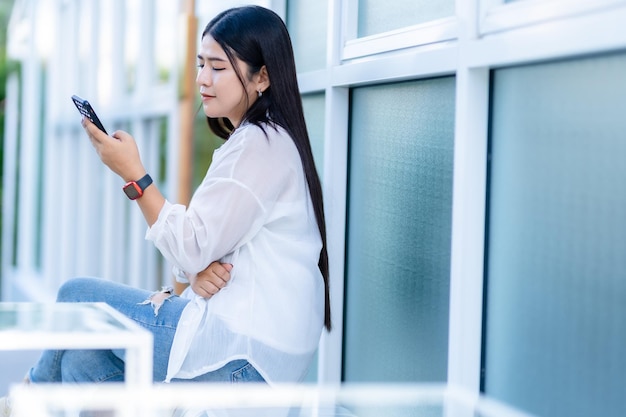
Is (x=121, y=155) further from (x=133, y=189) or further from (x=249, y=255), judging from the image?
(x=249, y=255)

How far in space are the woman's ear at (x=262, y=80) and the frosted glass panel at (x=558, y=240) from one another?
0.59 metres

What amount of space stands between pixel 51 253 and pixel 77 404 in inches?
262

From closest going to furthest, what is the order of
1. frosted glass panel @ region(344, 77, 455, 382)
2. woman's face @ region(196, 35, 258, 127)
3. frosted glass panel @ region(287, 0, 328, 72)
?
frosted glass panel @ region(344, 77, 455, 382) → woman's face @ region(196, 35, 258, 127) → frosted glass panel @ region(287, 0, 328, 72)

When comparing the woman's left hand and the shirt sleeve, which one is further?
the woman's left hand

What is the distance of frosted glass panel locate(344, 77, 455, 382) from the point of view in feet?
7.59

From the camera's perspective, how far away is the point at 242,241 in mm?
2252

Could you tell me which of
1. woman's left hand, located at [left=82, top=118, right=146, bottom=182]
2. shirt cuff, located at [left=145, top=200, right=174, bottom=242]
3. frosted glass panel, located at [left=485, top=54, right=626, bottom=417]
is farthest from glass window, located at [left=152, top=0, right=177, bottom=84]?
frosted glass panel, located at [left=485, top=54, right=626, bottom=417]

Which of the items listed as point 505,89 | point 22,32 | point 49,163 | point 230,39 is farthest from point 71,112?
point 505,89

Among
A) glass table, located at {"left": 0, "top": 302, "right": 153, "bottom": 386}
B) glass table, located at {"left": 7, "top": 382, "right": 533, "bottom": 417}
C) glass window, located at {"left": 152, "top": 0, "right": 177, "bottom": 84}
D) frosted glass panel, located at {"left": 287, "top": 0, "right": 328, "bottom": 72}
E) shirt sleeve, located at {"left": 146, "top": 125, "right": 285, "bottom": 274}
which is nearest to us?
glass table, located at {"left": 7, "top": 382, "right": 533, "bottom": 417}

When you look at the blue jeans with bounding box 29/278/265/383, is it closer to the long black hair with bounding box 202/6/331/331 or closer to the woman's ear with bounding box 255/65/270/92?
the long black hair with bounding box 202/6/331/331

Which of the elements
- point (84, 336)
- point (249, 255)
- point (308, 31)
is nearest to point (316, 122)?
point (308, 31)

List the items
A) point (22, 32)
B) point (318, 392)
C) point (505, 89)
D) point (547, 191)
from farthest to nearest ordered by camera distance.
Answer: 1. point (22, 32)
2. point (505, 89)
3. point (547, 191)
4. point (318, 392)

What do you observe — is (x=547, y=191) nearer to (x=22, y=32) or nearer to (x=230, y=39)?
(x=230, y=39)

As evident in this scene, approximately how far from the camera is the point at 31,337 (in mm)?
1707
